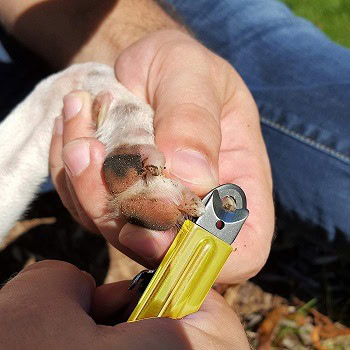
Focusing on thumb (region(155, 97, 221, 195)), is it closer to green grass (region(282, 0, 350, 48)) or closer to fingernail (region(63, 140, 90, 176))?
fingernail (region(63, 140, 90, 176))

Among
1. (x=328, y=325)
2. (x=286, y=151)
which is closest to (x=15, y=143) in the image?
(x=286, y=151)

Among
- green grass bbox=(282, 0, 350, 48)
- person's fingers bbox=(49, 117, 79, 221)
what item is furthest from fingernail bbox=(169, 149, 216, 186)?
green grass bbox=(282, 0, 350, 48)

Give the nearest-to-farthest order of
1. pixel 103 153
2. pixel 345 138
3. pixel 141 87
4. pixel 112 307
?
1. pixel 112 307
2. pixel 103 153
3. pixel 141 87
4. pixel 345 138

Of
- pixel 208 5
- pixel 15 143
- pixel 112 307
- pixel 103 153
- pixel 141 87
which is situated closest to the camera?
pixel 112 307

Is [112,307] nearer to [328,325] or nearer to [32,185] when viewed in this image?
[32,185]

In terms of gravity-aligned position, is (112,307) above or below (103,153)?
below

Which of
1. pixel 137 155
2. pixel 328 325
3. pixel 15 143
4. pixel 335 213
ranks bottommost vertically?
pixel 328 325

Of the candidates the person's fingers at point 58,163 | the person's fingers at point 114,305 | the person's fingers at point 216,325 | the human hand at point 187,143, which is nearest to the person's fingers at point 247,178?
the human hand at point 187,143

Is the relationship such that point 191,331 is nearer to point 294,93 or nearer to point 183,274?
point 183,274
